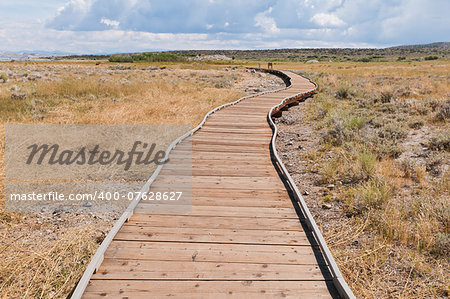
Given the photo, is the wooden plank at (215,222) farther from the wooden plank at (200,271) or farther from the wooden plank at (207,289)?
the wooden plank at (207,289)

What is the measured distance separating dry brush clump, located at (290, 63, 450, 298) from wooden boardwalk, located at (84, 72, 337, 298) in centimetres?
85

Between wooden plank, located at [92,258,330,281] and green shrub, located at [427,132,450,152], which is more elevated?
green shrub, located at [427,132,450,152]

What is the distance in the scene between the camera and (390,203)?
5.34 m

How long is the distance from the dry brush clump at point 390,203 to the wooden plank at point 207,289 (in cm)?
86

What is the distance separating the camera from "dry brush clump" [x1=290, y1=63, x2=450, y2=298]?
3787 millimetres

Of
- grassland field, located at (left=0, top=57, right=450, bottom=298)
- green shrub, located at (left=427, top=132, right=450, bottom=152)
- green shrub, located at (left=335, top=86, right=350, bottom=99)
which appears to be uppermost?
green shrub, located at (left=335, top=86, right=350, bottom=99)

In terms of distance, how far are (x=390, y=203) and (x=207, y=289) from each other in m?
3.95

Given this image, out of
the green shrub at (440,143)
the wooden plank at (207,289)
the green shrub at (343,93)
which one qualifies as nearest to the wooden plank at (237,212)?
the wooden plank at (207,289)

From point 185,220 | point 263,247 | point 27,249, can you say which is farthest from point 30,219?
point 263,247

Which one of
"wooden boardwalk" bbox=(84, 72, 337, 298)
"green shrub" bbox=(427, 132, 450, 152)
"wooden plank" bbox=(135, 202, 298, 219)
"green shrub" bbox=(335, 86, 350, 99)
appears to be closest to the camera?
"wooden boardwalk" bbox=(84, 72, 337, 298)

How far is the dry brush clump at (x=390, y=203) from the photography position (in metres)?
3.79

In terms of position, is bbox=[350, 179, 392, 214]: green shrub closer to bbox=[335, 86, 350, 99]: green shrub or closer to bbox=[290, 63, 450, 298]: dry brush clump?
bbox=[290, 63, 450, 298]: dry brush clump

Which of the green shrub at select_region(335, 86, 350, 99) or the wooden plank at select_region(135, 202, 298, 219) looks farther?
the green shrub at select_region(335, 86, 350, 99)

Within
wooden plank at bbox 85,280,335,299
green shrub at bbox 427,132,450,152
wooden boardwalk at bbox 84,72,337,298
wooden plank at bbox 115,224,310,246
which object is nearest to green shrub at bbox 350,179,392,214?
wooden boardwalk at bbox 84,72,337,298
